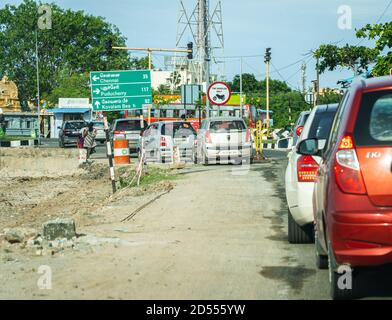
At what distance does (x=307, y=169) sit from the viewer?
371 inches

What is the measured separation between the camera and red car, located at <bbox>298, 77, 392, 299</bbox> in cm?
585

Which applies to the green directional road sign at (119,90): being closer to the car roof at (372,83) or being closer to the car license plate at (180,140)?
the car license plate at (180,140)

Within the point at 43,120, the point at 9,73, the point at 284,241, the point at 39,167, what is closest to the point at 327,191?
the point at 284,241

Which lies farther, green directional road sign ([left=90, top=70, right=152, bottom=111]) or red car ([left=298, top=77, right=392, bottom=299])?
green directional road sign ([left=90, top=70, right=152, bottom=111])

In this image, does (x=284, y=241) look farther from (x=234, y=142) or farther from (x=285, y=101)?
(x=285, y=101)

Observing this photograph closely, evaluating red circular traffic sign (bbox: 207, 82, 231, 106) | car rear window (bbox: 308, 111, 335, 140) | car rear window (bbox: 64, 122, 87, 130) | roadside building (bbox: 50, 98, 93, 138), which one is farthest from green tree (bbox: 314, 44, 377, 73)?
roadside building (bbox: 50, 98, 93, 138)

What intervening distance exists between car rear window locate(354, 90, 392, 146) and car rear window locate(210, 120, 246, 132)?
20.5 metres

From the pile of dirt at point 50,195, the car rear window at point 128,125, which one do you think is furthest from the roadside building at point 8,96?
the pile of dirt at point 50,195

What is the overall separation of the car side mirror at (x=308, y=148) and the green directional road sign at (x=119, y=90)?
1509 centimetres

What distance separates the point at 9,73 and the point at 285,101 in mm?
35219

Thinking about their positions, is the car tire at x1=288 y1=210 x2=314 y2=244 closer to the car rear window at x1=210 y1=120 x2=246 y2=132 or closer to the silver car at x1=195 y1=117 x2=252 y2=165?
the silver car at x1=195 y1=117 x2=252 y2=165

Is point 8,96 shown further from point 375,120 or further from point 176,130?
point 375,120

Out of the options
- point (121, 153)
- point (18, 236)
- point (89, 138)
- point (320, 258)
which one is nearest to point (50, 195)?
point (121, 153)

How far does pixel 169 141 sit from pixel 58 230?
60.6ft
